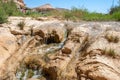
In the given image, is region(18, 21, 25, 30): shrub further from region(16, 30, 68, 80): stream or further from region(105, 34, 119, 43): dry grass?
region(105, 34, 119, 43): dry grass

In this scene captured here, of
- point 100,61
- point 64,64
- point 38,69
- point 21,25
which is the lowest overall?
point 38,69

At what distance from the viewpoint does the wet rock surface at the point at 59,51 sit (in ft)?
19.5

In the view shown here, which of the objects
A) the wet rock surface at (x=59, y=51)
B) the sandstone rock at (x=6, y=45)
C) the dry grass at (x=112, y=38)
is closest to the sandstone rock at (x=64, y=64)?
the wet rock surface at (x=59, y=51)

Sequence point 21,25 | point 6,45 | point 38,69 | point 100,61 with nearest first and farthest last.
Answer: point 100,61 < point 38,69 < point 6,45 < point 21,25

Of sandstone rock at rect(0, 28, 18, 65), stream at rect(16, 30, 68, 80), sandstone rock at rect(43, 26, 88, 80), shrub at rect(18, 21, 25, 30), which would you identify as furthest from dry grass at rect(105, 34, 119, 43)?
shrub at rect(18, 21, 25, 30)

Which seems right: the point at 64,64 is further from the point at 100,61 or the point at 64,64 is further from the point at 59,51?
the point at 100,61

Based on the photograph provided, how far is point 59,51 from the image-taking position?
6.68 metres

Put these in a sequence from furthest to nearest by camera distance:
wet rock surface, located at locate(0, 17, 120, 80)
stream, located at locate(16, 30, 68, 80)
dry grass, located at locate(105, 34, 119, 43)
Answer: stream, located at locate(16, 30, 68, 80) < dry grass, located at locate(105, 34, 119, 43) < wet rock surface, located at locate(0, 17, 120, 80)

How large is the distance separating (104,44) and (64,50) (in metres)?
0.84

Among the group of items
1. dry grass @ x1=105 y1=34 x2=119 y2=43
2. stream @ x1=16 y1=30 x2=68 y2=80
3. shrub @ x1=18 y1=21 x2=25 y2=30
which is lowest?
stream @ x1=16 y1=30 x2=68 y2=80

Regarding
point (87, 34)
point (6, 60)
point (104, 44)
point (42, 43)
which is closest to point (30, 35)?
point (42, 43)

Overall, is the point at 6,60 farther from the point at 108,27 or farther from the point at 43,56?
the point at 108,27

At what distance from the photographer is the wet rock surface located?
5.95m

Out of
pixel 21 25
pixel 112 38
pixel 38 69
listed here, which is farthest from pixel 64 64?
pixel 21 25
